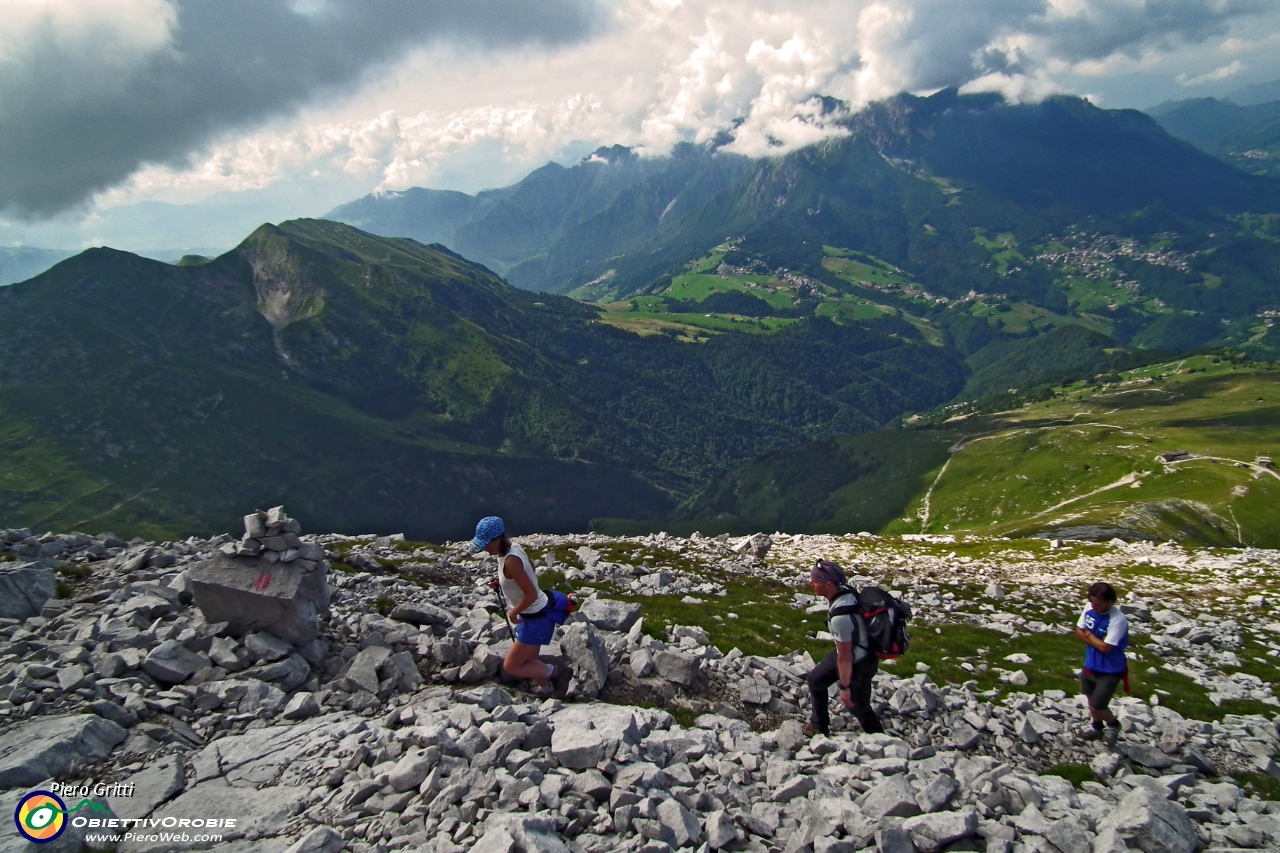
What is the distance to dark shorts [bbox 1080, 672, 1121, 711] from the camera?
48.9 ft

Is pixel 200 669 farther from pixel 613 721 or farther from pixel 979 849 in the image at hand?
pixel 979 849

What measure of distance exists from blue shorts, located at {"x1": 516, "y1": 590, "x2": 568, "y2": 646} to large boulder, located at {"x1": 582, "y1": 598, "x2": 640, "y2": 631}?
466cm

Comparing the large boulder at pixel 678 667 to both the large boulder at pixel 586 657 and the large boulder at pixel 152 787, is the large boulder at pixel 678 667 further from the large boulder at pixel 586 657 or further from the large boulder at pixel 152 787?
the large boulder at pixel 152 787

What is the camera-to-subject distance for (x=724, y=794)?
34.9 ft

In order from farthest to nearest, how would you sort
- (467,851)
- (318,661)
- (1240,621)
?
1. (1240,621)
2. (318,661)
3. (467,851)

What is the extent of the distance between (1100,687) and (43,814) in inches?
832

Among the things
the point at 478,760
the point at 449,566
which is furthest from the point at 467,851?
the point at 449,566

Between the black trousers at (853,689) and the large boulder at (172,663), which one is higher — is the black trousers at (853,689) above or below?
below

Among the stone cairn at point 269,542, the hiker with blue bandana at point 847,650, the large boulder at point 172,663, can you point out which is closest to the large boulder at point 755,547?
the hiker with blue bandana at point 847,650

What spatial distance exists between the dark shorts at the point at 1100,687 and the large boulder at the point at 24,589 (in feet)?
94.1

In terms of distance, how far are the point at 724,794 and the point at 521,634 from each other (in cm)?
564

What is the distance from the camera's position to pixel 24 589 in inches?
706

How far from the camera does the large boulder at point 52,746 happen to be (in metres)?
10.1

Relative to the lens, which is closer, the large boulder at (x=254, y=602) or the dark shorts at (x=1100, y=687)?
the dark shorts at (x=1100, y=687)
